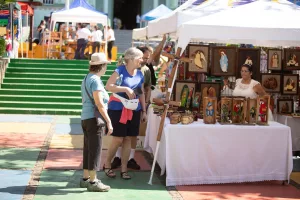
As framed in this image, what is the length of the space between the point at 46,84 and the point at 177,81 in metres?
9.43

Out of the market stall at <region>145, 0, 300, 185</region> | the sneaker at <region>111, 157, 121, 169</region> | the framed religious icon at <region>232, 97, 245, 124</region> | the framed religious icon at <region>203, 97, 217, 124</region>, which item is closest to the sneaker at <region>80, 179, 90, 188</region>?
the market stall at <region>145, 0, 300, 185</region>

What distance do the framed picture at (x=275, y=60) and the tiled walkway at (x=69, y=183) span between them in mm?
1684

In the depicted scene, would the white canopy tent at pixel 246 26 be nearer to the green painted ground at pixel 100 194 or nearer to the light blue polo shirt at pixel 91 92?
the light blue polo shirt at pixel 91 92

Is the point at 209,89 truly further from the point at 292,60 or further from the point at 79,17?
the point at 79,17

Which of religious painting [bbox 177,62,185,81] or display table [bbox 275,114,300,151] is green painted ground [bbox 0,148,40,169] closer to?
religious painting [bbox 177,62,185,81]

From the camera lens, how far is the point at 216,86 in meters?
9.26

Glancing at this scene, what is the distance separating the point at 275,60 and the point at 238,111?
243cm

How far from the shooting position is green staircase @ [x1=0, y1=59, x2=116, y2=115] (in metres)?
16.4

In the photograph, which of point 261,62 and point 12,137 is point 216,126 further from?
point 12,137

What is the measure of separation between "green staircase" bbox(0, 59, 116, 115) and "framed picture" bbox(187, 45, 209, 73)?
7444 millimetres

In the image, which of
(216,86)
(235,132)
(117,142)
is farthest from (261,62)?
(117,142)

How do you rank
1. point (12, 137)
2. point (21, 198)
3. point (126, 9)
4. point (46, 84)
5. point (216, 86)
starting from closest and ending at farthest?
point (21, 198), point (216, 86), point (12, 137), point (46, 84), point (126, 9)

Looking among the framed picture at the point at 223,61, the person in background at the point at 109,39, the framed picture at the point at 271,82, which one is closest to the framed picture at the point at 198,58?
the framed picture at the point at 223,61

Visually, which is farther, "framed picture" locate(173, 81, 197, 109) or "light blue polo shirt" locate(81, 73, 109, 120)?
"framed picture" locate(173, 81, 197, 109)
